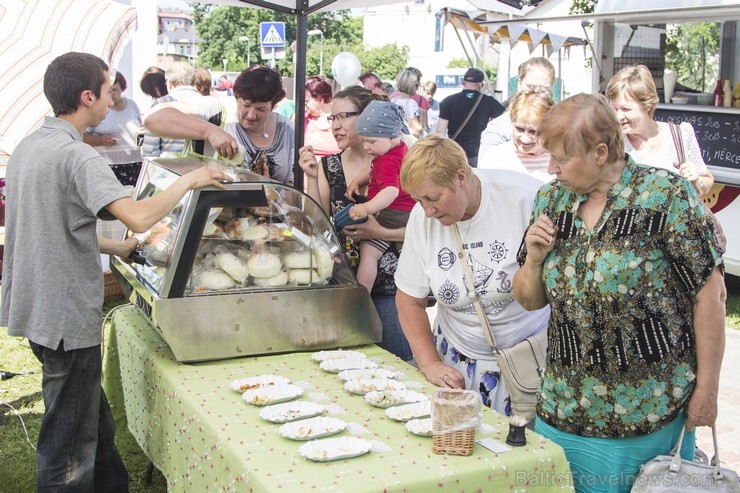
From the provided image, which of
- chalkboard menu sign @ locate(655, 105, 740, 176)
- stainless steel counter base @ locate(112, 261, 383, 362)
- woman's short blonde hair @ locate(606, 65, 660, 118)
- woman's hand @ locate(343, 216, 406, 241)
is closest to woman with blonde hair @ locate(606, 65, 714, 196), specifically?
woman's short blonde hair @ locate(606, 65, 660, 118)

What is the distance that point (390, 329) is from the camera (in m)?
3.59

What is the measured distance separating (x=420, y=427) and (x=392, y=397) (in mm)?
250

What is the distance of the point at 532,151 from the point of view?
3816 millimetres

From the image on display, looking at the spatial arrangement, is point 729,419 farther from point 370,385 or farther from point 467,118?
point 467,118

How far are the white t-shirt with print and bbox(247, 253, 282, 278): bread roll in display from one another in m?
0.53

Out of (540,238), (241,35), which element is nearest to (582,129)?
(540,238)

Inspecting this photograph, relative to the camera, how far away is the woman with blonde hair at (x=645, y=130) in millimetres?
3959

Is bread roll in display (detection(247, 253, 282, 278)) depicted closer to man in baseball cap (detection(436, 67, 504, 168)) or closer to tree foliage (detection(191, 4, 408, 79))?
man in baseball cap (detection(436, 67, 504, 168))

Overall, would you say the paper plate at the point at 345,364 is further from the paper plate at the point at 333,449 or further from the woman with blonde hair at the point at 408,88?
the woman with blonde hair at the point at 408,88

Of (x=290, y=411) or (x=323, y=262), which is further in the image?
(x=323, y=262)

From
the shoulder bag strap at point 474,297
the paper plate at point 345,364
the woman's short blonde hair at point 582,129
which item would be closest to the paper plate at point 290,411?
the paper plate at point 345,364

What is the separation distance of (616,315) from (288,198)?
150 cm

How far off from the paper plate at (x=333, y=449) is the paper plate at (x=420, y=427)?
0.15 m

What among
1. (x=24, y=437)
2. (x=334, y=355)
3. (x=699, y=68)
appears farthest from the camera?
(x=699, y=68)
